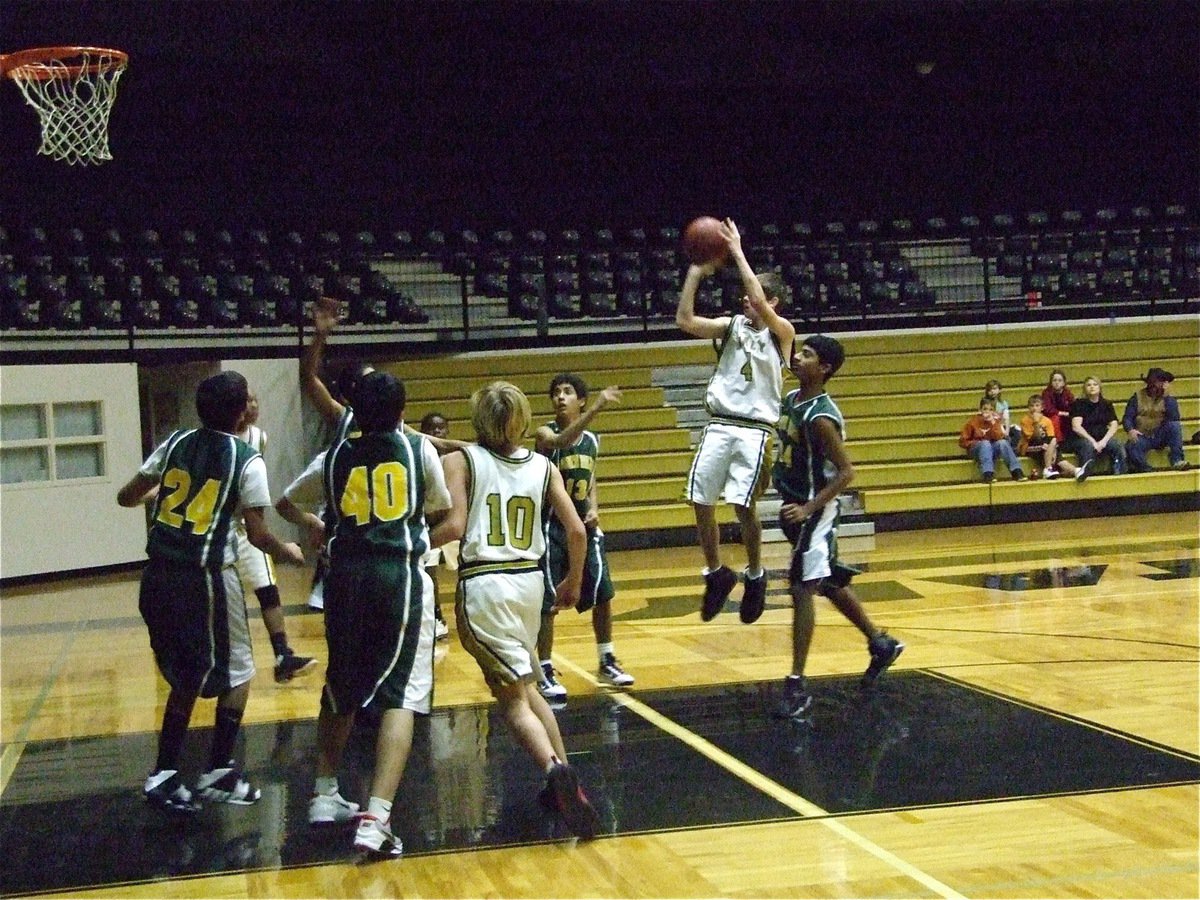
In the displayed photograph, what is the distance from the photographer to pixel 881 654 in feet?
21.8

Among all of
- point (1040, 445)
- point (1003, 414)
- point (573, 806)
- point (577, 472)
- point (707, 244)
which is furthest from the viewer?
point (1003, 414)

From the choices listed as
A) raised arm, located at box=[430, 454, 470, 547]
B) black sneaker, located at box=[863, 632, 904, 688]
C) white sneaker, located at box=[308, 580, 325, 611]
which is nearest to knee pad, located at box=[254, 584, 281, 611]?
white sneaker, located at box=[308, 580, 325, 611]

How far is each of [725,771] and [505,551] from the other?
1241 millimetres

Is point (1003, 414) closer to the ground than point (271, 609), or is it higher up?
higher up

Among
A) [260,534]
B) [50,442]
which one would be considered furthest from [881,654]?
[50,442]

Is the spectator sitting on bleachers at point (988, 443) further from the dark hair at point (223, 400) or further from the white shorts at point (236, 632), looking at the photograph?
the dark hair at point (223, 400)

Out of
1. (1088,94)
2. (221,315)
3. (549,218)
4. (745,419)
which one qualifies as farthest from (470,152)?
(745,419)

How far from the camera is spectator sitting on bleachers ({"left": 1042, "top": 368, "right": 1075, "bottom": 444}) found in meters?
15.0

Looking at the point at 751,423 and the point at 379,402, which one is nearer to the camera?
the point at 379,402

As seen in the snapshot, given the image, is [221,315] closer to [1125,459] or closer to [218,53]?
[218,53]

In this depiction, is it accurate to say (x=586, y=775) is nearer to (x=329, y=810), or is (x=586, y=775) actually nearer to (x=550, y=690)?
(x=329, y=810)

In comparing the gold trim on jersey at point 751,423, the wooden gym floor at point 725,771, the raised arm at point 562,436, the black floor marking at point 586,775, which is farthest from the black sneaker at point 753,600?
the raised arm at point 562,436

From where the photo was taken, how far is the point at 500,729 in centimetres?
620

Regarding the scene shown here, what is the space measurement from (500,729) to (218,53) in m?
12.4
